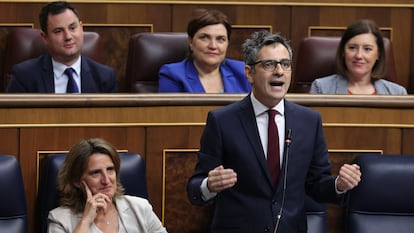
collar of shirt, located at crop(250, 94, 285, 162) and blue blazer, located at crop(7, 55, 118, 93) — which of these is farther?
blue blazer, located at crop(7, 55, 118, 93)

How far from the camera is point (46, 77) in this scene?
6.89ft

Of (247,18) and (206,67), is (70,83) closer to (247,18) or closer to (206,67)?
(206,67)

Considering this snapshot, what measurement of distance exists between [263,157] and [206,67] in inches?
23.5

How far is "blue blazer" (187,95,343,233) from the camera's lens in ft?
5.21

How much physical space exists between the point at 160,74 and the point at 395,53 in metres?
0.68

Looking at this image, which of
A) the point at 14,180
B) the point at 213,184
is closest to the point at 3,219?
the point at 14,180

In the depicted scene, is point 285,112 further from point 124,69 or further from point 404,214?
point 124,69

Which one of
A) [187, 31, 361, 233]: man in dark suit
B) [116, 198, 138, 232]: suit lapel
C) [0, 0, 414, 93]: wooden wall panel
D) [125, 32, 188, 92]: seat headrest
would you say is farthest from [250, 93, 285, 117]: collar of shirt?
[0, 0, 414, 93]: wooden wall panel

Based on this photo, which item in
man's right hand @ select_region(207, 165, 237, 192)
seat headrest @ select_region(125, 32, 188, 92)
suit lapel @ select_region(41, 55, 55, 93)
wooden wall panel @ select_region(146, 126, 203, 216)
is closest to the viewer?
man's right hand @ select_region(207, 165, 237, 192)

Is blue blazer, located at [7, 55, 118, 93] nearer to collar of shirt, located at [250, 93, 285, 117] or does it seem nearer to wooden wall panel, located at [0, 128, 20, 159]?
wooden wall panel, located at [0, 128, 20, 159]

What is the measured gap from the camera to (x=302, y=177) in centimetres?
161

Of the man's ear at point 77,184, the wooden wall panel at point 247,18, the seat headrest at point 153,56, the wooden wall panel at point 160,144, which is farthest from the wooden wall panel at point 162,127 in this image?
the wooden wall panel at point 247,18

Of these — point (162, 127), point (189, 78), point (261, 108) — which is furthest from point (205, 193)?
point (189, 78)

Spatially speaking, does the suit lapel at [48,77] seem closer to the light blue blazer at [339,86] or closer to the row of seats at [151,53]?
the row of seats at [151,53]
